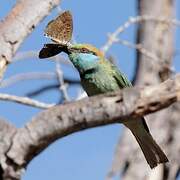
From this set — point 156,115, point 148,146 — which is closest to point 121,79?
point 148,146

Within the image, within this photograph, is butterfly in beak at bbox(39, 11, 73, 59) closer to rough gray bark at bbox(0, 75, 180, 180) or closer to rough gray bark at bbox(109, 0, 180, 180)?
rough gray bark at bbox(0, 75, 180, 180)

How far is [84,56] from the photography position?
342 centimetres

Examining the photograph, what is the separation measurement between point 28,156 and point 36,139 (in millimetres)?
65

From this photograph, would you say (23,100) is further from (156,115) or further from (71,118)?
(156,115)

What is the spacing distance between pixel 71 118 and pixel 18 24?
2.72ft

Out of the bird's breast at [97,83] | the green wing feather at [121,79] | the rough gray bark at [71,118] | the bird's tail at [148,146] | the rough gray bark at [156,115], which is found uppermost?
the rough gray bark at [71,118]

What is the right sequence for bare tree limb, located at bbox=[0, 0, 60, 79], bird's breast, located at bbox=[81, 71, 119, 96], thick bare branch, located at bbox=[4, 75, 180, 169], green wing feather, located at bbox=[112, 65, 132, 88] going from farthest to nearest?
green wing feather, located at bbox=[112, 65, 132, 88] < bird's breast, located at bbox=[81, 71, 119, 96] < bare tree limb, located at bbox=[0, 0, 60, 79] < thick bare branch, located at bbox=[4, 75, 180, 169]

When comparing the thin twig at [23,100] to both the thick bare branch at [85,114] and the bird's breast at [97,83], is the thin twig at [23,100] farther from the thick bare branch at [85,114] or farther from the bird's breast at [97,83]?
the thick bare branch at [85,114]

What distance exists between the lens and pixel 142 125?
3.46 metres

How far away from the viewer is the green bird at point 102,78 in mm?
3283

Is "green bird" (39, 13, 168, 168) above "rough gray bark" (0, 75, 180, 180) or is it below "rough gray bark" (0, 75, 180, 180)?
below

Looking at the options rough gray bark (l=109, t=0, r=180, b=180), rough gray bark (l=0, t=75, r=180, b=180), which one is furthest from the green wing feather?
rough gray bark (l=0, t=75, r=180, b=180)

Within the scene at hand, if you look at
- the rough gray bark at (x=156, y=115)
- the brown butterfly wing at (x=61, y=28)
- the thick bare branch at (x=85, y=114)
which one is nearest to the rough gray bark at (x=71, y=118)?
the thick bare branch at (x=85, y=114)

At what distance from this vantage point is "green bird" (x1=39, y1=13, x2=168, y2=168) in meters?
3.28
